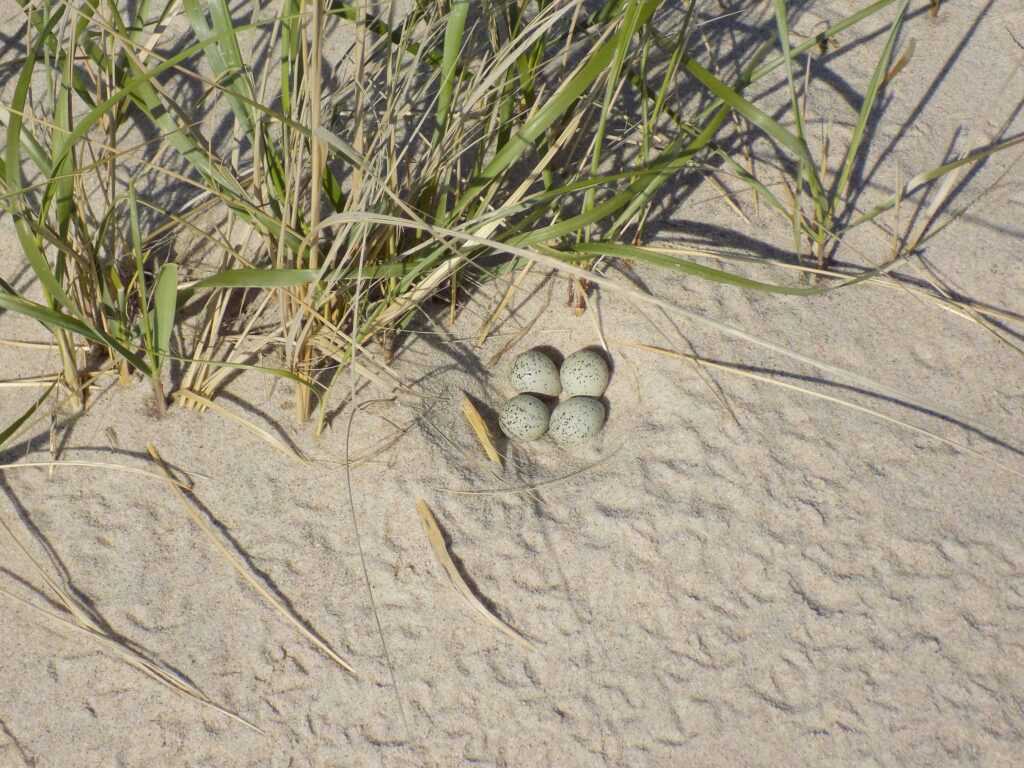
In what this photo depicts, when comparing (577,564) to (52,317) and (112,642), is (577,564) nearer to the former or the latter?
(112,642)

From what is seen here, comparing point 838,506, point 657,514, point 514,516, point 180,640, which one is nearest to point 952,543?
point 838,506

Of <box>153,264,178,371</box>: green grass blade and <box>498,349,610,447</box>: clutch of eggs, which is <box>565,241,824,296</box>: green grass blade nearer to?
<box>498,349,610,447</box>: clutch of eggs

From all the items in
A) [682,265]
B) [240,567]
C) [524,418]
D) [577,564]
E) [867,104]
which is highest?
[867,104]

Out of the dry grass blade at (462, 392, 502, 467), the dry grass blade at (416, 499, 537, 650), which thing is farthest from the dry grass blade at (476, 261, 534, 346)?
the dry grass blade at (416, 499, 537, 650)

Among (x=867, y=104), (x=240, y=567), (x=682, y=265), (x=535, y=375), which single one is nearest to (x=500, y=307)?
(x=535, y=375)

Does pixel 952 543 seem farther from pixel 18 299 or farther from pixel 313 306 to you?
pixel 18 299

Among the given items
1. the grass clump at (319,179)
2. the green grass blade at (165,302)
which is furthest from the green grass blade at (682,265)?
the green grass blade at (165,302)
